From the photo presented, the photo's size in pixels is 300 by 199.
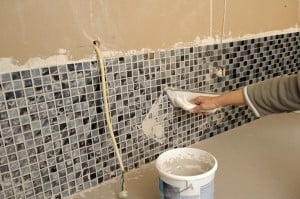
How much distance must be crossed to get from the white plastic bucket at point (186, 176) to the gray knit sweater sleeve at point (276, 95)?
20 cm

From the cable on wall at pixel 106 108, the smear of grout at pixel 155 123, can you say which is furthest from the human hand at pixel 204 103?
the cable on wall at pixel 106 108

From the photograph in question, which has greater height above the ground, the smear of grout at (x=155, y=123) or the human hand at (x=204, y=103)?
the human hand at (x=204, y=103)

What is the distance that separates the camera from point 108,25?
826mm

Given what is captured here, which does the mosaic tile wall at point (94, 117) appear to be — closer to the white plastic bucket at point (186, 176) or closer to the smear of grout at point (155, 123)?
the smear of grout at point (155, 123)

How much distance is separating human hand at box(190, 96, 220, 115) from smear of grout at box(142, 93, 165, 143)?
111mm

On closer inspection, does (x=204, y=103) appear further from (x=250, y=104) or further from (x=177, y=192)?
(x=177, y=192)

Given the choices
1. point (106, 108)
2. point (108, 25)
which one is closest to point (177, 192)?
point (106, 108)

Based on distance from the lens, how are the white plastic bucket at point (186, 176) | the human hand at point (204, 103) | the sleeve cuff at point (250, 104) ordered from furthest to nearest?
the human hand at point (204, 103)
the sleeve cuff at point (250, 104)
the white plastic bucket at point (186, 176)

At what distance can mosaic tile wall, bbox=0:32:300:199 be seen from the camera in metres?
0.74

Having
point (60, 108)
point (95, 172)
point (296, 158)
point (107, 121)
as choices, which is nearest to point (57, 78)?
point (60, 108)

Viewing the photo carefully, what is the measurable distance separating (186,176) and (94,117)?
1.02 feet

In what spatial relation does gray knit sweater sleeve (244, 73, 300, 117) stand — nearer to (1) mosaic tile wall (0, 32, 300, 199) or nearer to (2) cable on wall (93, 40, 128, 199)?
(1) mosaic tile wall (0, 32, 300, 199)

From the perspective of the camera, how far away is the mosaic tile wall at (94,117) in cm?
74

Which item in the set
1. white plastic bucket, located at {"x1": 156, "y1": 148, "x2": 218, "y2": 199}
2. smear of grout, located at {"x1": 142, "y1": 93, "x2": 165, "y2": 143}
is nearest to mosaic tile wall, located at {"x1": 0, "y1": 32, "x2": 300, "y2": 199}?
smear of grout, located at {"x1": 142, "y1": 93, "x2": 165, "y2": 143}
